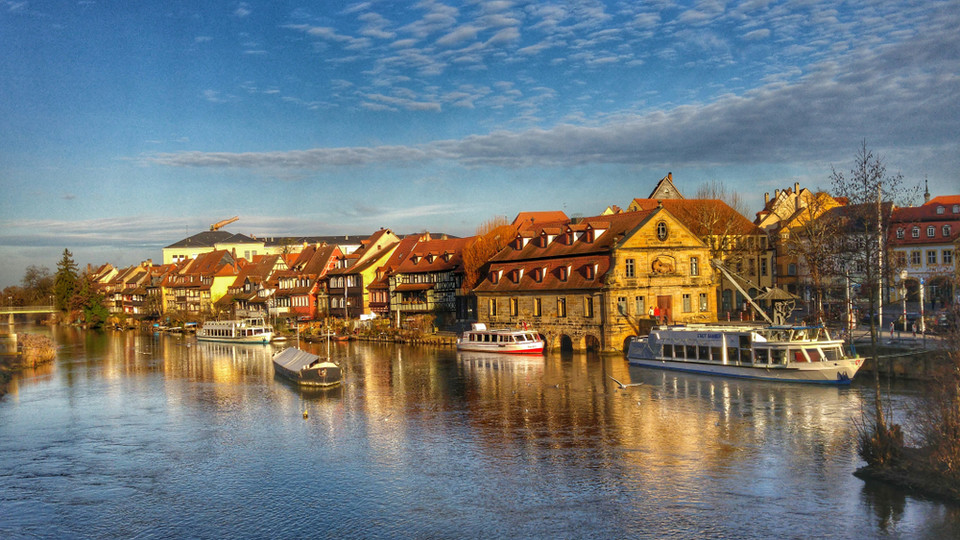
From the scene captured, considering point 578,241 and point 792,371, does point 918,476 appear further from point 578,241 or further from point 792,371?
point 578,241

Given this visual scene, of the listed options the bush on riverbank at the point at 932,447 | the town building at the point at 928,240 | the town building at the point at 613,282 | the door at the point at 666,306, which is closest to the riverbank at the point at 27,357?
the town building at the point at 613,282

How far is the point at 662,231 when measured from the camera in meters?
49.1

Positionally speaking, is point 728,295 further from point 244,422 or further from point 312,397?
point 244,422

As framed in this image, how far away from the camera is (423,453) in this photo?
24547 millimetres

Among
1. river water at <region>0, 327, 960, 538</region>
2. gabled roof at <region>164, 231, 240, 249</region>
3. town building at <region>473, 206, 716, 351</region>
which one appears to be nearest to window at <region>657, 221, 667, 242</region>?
town building at <region>473, 206, 716, 351</region>

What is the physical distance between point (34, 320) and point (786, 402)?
460 feet

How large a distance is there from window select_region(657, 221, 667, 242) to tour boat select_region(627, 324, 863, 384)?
7.59 m

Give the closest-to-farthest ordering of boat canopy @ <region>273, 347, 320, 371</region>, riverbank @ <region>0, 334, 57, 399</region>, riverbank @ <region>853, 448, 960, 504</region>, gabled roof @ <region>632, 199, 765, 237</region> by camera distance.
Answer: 1. riverbank @ <region>853, 448, 960, 504</region>
2. boat canopy @ <region>273, 347, 320, 371</region>
3. riverbank @ <region>0, 334, 57, 399</region>
4. gabled roof @ <region>632, 199, 765, 237</region>

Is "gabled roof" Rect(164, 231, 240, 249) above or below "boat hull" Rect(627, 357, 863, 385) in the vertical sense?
above

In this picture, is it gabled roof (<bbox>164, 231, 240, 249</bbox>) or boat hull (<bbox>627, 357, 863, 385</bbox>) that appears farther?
gabled roof (<bbox>164, 231, 240, 249</bbox>)

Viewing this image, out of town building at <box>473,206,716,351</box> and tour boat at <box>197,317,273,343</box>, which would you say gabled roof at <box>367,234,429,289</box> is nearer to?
tour boat at <box>197,317,273,343</box>

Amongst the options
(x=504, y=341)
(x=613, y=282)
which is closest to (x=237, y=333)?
(x=504, y=341)

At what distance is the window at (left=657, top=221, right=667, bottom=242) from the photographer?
161 feet

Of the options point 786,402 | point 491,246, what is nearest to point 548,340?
point 491,246
